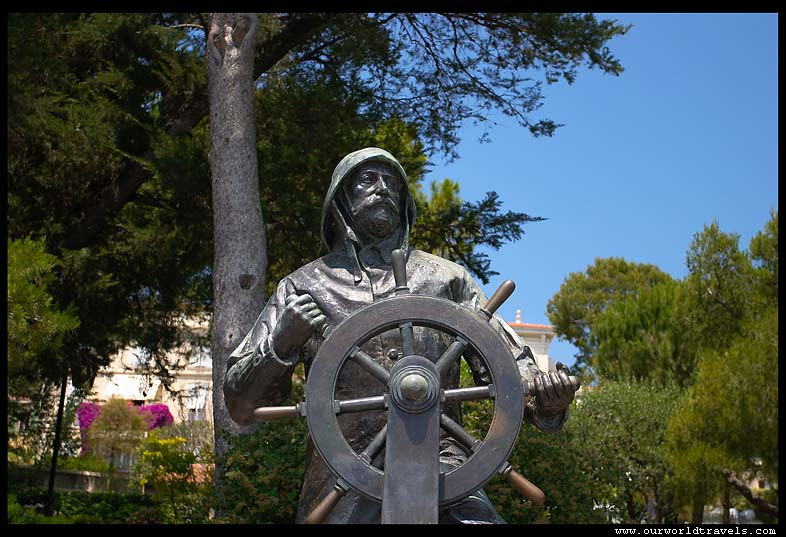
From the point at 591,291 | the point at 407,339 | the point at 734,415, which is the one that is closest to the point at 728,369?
the point at 734,415

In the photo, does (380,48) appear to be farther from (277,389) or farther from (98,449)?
(98,449)

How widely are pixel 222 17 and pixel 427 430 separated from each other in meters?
8.85

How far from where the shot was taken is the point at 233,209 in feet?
31.8

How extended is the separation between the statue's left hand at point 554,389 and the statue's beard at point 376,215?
98cm

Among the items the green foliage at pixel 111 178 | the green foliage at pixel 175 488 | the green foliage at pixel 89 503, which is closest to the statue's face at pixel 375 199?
the green foliage at pixel 175 488

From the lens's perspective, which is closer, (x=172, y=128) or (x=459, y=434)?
(x=459, y=434)

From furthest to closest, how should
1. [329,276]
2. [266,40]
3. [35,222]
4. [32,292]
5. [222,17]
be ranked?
[266,40], [35,222], [222,17], [32,292], [329,276]

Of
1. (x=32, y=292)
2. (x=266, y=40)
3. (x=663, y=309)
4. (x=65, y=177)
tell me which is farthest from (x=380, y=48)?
(x=663, y=309)

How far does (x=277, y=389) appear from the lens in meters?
3.32

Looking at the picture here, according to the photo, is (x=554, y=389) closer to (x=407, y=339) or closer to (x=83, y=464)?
(x=407, y=339)

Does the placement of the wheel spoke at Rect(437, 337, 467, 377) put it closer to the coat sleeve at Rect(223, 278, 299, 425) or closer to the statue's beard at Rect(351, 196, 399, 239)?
the coat sleeve at Rect(223, 278, 299, 425)

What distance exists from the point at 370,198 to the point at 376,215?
0.07 metres

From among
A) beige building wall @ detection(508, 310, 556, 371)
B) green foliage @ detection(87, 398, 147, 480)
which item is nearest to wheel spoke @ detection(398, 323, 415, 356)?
green foliage @ detection(87, 398, 147, 480)

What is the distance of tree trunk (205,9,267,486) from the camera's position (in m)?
9.45
